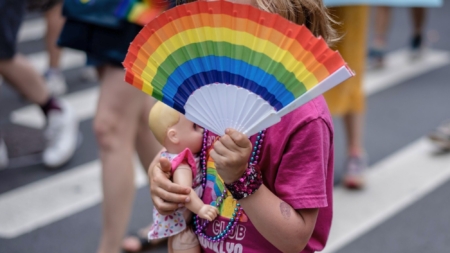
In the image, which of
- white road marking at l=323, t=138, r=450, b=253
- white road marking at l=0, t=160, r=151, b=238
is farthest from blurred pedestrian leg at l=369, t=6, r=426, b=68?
white road marking at l=0, t=160, r=151, b=238

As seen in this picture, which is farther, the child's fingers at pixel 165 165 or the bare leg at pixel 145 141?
the bare leg at pixel 145 141

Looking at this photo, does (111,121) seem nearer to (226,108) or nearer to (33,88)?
(226,108)

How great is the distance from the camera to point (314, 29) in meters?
1.53

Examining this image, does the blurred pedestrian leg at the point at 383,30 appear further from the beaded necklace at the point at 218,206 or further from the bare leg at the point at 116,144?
the beaded necklace at the point at 218,206

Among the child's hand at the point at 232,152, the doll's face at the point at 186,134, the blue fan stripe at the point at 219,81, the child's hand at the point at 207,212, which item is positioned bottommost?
the child's hand at the point at 207,212

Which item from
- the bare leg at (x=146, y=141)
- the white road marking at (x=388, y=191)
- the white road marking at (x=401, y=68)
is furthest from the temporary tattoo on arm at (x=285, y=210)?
the white road marking at (x=401, y=68)

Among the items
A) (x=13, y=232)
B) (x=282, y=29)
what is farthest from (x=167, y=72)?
(x=13, y=232)

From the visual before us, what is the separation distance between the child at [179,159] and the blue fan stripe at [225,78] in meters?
0.21

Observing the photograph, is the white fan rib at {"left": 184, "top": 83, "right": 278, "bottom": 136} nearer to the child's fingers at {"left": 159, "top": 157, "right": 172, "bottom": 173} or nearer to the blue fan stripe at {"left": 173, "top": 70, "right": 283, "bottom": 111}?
the blue fan stripe at {"left": 173, "top": 70, "right": 283, "bottom": 111}

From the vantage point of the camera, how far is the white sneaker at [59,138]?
4375 mm

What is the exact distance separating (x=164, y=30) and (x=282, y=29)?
0.84ft

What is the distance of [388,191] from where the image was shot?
4.11 meters

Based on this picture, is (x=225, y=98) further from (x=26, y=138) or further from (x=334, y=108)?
(x=26, y=138)

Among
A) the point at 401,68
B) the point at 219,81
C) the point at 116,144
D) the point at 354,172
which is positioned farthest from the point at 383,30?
the point at 219,81
